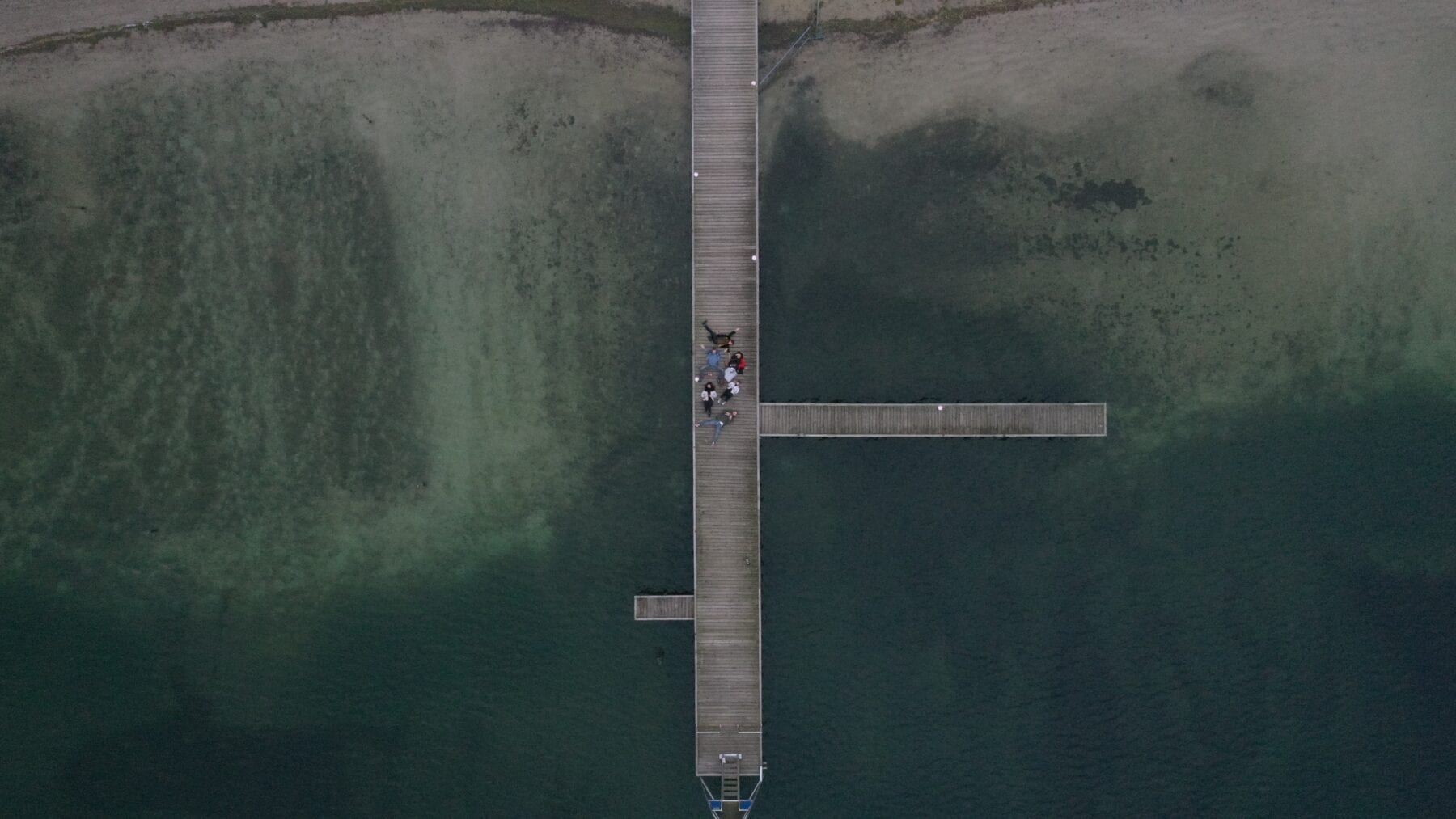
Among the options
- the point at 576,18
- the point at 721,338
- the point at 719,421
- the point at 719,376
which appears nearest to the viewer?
the point at 721,338

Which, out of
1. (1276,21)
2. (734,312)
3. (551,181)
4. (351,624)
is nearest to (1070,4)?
(1276,21)

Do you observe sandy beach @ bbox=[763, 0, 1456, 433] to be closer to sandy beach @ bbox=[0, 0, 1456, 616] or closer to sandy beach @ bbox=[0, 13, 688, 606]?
sandy beach @ bbox=[0, 0, 1456, 616]

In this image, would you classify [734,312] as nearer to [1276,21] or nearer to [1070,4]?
[1070,4]

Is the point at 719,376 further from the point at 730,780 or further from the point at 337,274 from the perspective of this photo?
the point at 730,780

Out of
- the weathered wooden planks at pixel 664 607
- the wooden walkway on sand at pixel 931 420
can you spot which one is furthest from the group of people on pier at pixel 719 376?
the weathered wooden planks at pixel 664 607

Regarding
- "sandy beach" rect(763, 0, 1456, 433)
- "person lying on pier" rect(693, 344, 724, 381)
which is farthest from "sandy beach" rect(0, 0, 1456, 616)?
"person lying on pier" rect(693, 344, 724, 381)

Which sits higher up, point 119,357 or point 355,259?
point 355,259

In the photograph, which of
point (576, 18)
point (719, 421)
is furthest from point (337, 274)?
point (719, 421)
